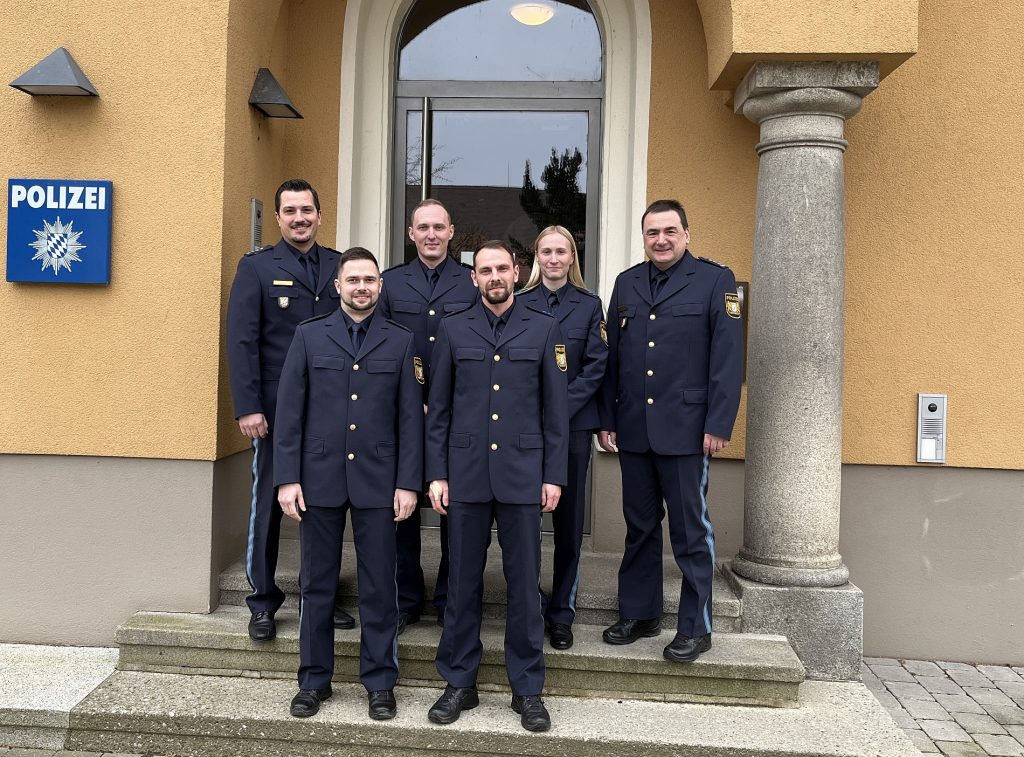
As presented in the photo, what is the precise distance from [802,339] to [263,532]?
2922 mm

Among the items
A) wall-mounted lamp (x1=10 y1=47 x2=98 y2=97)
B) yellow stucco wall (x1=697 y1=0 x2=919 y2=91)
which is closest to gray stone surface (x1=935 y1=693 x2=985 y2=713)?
yellow stucco wall (x1=697 y1=0 x2=919 y2=91)

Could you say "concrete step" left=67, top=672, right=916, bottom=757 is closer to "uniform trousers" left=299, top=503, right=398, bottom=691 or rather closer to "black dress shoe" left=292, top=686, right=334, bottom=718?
"black dress shoe" left=292, top=686, right=334, bottom=718

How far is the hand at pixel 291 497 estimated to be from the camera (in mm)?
3713

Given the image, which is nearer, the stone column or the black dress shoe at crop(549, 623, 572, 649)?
the black dress shoe at crop(549, 623, 572, 649)

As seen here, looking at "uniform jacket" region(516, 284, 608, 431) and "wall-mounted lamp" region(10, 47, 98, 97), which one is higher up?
"wall-mounted lamp" region(10, 47, 98, 97)

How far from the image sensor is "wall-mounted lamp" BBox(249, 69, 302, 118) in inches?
194

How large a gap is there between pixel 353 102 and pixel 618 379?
9.03 ft

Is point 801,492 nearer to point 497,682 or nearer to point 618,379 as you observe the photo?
point 618,379

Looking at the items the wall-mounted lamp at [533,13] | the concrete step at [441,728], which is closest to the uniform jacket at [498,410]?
the concrete step at [441,728]

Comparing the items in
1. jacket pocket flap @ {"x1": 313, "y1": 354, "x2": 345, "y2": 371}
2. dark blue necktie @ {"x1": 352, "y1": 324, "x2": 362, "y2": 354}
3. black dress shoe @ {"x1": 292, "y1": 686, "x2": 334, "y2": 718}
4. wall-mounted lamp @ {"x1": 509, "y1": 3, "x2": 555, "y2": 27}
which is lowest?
black dress shoe @ {"x1": 292, "y1": 686, "x2": 334, "y2": 718}

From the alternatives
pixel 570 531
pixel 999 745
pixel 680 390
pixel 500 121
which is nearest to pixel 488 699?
pixel 570 531

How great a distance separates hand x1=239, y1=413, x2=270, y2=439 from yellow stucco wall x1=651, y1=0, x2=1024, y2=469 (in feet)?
10.9

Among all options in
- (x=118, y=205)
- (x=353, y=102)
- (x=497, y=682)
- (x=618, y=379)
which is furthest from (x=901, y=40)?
(x=118, y=205)

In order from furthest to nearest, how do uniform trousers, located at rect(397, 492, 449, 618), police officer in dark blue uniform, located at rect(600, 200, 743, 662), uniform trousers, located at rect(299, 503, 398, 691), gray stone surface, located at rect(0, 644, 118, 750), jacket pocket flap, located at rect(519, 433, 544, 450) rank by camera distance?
uniform trousers, located at rect(397, 492, 449, 618) < police officer in dark blue uniform, located at rect(600, 200, 743, 662) < gray stone surface, located at rect(0, 644, 118, 750) < uniform trousers, located at rect(299, 503, 398, 691) < jacket pocket flap, located at rect(519, 433, 544, 450)
